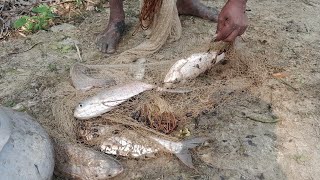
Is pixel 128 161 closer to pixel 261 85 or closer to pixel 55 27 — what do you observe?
pixel 261 85

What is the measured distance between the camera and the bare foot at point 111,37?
4.71 metres

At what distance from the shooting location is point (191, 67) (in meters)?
3.98

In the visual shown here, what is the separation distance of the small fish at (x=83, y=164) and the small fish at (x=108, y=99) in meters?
0.35

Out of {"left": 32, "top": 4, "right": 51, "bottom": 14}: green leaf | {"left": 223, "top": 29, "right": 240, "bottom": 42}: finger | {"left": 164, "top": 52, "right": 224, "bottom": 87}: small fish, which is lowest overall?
{"left": 32, "top": 4, "right": 51, "bottom": 14}: green leaf

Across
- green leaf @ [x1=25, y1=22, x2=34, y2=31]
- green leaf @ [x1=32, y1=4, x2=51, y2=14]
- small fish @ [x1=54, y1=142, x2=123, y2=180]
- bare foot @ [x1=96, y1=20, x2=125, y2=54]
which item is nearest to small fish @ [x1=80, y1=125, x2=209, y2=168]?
small fish @ [x1=54, y1=142, x2=123, y2=180]

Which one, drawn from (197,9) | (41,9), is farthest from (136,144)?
(41,9)

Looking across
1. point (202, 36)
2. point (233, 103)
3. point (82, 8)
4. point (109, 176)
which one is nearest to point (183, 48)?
point (202, 36)

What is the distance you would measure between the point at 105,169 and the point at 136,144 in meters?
0.33

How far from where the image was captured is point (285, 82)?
4199 millimetres

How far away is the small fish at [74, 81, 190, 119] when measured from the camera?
354 cm

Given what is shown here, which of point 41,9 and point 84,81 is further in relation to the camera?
point 41,9

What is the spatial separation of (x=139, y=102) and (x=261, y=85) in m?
1.21

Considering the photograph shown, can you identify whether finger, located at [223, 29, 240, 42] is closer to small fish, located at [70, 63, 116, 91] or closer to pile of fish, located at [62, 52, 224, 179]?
pile of fish, located at [62, 52, 224, 179]

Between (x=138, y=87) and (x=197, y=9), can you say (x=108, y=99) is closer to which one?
(x=138, y=87)
